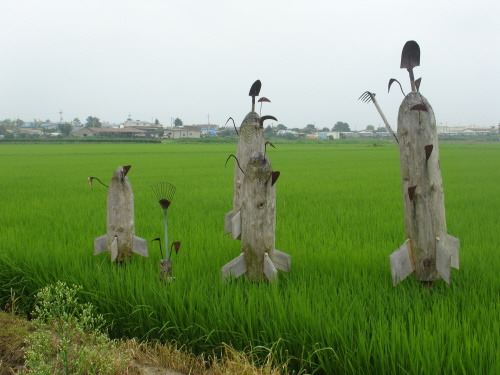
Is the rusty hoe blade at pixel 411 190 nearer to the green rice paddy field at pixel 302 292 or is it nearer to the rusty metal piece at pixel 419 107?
the rusty metal piece at pixel 419 107

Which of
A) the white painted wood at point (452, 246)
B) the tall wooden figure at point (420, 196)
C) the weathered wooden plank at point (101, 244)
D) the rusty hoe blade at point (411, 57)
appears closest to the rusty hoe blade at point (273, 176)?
the tall wooden figure at point (420, 196)

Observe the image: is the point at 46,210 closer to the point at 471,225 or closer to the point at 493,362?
the point at 471,225

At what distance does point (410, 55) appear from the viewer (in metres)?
3.11

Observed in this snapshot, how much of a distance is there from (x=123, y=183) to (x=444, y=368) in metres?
2.67

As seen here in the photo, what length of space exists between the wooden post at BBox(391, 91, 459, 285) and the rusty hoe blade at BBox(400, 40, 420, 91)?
0.55 ft

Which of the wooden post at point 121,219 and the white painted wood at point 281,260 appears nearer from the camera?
the white painted wood at point 281,260

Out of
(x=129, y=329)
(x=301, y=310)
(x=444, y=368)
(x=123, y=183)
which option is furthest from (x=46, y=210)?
(x=444, y=368)

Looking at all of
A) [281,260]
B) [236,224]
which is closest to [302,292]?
[281,260]

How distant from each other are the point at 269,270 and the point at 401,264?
82 cm

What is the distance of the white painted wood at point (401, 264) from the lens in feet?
10.0

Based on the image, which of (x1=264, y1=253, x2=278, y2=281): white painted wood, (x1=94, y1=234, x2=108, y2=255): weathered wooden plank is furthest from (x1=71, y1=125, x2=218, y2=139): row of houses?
(x1=264, y1=253, x2=278, y2=281): white painted wood

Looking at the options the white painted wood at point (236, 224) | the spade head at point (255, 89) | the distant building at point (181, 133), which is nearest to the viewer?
the white painted wood at point (236, 224)

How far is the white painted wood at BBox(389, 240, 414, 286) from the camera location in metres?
3.06

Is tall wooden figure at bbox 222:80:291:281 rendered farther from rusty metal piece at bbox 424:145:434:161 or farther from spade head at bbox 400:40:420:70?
spade head at bbox 400:40:420:70
